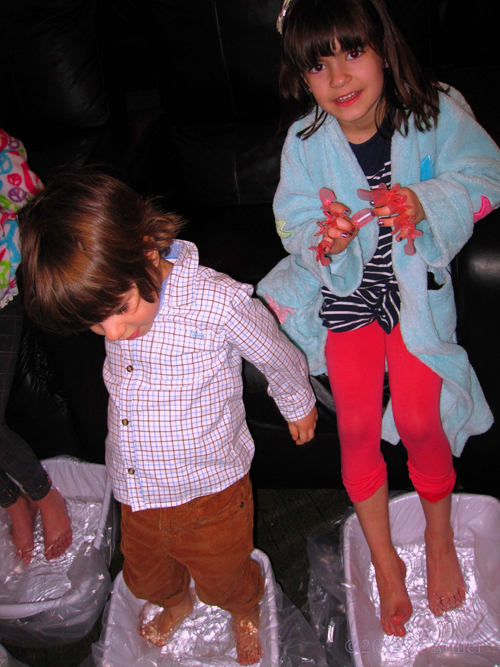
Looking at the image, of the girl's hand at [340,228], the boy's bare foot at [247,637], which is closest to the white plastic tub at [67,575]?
the boy's bare foot at [247,637]

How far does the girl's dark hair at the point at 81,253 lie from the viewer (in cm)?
85

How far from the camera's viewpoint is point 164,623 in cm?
126

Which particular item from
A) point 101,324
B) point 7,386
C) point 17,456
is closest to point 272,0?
point 101,324

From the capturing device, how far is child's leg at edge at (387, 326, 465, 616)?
1081 millimetres

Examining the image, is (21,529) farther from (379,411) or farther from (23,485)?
(379,411)

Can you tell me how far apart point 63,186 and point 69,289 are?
182 millimetres

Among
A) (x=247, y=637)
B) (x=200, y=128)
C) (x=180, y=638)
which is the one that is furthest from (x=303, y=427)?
(x=200, y=128)

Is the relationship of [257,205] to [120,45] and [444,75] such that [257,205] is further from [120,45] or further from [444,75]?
[120,45]

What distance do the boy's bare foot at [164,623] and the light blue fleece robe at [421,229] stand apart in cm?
62

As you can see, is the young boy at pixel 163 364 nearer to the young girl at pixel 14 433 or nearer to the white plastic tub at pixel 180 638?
the white plastic tub at pixel 180 638

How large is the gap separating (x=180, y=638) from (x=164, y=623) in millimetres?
55

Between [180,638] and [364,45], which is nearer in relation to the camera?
[364,45]

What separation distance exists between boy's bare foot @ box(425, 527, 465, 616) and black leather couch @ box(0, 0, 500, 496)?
0.22m

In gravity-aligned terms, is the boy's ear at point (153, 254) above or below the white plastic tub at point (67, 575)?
above
